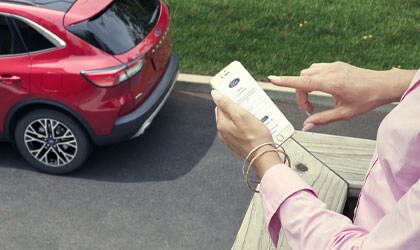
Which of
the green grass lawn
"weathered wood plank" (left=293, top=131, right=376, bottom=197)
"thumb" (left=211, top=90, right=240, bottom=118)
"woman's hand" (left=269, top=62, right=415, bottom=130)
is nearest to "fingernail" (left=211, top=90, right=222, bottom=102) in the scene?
"thumb" (left=211, top=90, right=240, bottom=118)

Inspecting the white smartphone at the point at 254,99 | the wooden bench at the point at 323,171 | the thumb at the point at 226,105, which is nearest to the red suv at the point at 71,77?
the wooden bench at the point at 323,171

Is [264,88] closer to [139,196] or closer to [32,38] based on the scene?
[139,196]

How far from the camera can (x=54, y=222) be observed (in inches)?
175

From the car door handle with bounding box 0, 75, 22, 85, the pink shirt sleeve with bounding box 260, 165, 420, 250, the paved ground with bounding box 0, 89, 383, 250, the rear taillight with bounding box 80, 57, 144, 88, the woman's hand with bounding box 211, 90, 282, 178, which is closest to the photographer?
the pink shirt sleeve with bounding box 260, 165, 420, 250

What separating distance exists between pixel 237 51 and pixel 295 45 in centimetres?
74

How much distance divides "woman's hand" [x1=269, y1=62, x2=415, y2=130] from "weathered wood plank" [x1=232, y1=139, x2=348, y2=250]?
0.58 metres

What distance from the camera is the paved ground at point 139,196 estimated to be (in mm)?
4301

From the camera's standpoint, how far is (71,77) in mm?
4496

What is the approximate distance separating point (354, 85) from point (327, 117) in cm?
14

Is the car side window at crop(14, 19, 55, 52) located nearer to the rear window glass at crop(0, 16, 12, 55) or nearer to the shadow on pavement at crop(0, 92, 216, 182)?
the rear window glass at crop(0, 16, 12, 55)

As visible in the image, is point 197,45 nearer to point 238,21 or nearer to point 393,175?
point 238,21

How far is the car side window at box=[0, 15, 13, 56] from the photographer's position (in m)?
4.63

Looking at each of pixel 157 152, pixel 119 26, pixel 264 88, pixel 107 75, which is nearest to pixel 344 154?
pixel 107 75

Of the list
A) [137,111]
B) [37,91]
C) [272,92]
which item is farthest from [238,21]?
[37,91]
